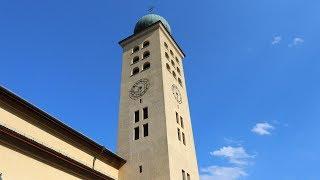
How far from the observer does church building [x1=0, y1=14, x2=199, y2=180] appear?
2314 centimetres

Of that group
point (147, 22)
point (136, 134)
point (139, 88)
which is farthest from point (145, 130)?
point (147, 22)

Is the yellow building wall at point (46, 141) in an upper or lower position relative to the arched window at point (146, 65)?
lower

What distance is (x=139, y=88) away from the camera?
38.0 m

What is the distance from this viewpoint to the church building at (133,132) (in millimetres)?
23141

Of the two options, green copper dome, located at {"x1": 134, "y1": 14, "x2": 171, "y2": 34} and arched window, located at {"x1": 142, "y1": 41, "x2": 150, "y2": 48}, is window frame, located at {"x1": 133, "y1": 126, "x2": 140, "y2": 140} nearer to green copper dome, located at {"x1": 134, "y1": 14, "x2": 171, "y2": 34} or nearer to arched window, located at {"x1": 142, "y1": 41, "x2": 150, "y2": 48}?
arched window, located at {"x1": 142, "y1": 41, "x2": 150, "y2": 48}

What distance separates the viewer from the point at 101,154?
30531mm

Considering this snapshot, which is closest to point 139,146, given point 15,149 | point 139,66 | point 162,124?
point 162,124

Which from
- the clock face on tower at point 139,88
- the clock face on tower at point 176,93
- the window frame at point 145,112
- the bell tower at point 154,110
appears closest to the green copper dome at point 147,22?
the bell tower at point 154,110

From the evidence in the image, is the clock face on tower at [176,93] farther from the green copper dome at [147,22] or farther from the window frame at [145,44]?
the green copper dome at [147,22]

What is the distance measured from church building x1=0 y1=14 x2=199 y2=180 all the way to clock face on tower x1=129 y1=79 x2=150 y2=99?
7 cm

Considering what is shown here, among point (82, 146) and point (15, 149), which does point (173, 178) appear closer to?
point (82, 146)

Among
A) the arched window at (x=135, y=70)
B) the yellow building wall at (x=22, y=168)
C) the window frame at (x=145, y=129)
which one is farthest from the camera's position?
the arched window at (x=135, y=70)

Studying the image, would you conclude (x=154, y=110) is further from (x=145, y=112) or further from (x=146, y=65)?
(x=146, y=65)

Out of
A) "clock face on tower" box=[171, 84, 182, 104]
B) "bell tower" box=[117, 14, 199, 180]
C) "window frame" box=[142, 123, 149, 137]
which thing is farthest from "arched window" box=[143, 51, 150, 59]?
"window frame" box=[142, 123, 149, 137]
